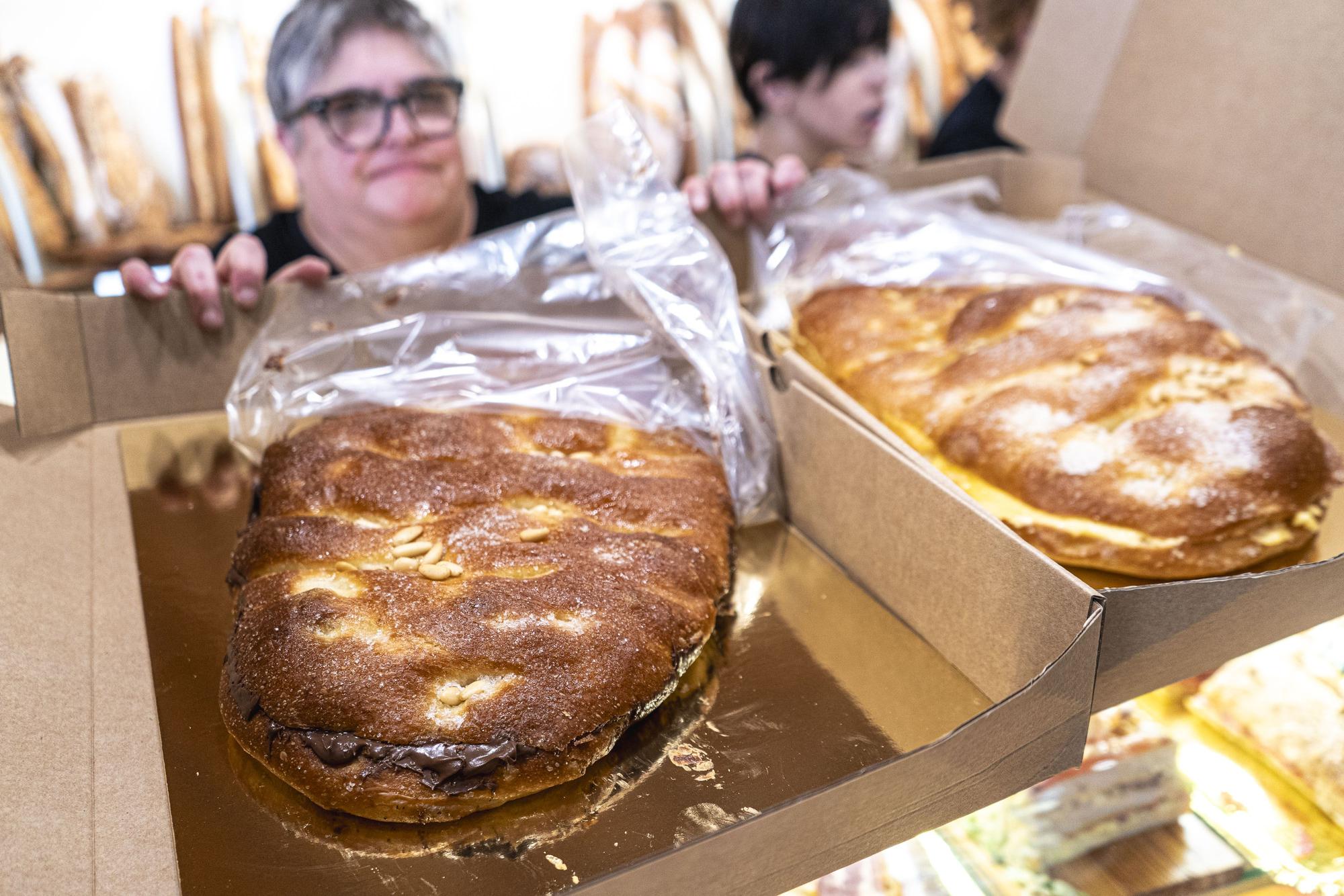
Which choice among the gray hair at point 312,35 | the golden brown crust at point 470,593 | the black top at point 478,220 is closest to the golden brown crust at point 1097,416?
the golden brown crust at point 470,593

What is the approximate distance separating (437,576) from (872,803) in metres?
0.50

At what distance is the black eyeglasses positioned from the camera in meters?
1.66

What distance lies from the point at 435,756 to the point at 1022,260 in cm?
124

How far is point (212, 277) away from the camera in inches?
60.2

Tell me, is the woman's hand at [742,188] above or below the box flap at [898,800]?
above

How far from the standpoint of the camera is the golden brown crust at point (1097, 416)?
4.17 ft

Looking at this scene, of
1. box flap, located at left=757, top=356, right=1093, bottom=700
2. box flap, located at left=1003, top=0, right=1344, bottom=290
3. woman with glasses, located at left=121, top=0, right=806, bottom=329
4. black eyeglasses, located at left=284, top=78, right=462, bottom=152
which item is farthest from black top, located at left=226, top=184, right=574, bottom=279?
box flap, located at left=1003, top=0, right=1344, bottom=290

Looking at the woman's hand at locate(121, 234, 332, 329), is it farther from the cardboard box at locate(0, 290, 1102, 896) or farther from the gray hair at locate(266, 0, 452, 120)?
the gray hair at locate(266, 0, 452, 120)

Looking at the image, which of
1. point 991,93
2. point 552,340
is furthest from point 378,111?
point 991,93

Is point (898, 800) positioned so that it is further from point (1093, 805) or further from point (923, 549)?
point (1093, 805)

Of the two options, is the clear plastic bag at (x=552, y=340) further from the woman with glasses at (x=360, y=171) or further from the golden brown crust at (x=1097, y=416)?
the golden brown crust at (x=1097, y=416)

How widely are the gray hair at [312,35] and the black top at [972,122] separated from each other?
3.69 feet

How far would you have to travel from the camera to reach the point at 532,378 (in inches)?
59.9

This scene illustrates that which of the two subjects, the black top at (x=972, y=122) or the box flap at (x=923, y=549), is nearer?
the box flap at (x=923, y=549)
